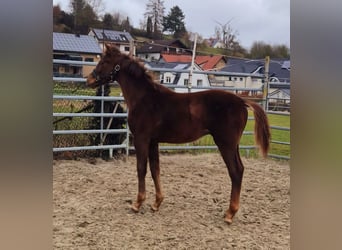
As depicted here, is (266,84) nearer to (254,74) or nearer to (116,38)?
(254,74)

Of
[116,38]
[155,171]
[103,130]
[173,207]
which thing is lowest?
[173,207]

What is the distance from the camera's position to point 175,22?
4.05 feet

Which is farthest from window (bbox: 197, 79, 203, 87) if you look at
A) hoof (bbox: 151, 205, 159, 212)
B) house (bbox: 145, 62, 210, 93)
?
hoof (bbox: 151, 205, 159, 212)

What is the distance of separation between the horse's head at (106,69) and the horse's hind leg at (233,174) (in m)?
0.50

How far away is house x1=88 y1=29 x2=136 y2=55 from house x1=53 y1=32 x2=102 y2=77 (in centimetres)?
2

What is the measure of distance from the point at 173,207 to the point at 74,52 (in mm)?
721

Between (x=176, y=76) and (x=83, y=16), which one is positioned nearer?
(x=83, y=16)

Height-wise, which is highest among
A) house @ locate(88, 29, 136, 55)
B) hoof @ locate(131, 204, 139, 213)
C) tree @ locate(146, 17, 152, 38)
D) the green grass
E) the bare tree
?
the bare tree

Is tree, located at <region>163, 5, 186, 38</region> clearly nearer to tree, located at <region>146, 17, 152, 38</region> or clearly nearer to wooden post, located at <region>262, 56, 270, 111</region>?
tree, located at <region>146, 17, 152, 38</region>

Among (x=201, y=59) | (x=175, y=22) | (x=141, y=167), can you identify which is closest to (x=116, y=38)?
(x=175, y=22)

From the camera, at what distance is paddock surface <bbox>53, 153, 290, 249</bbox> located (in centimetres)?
117
